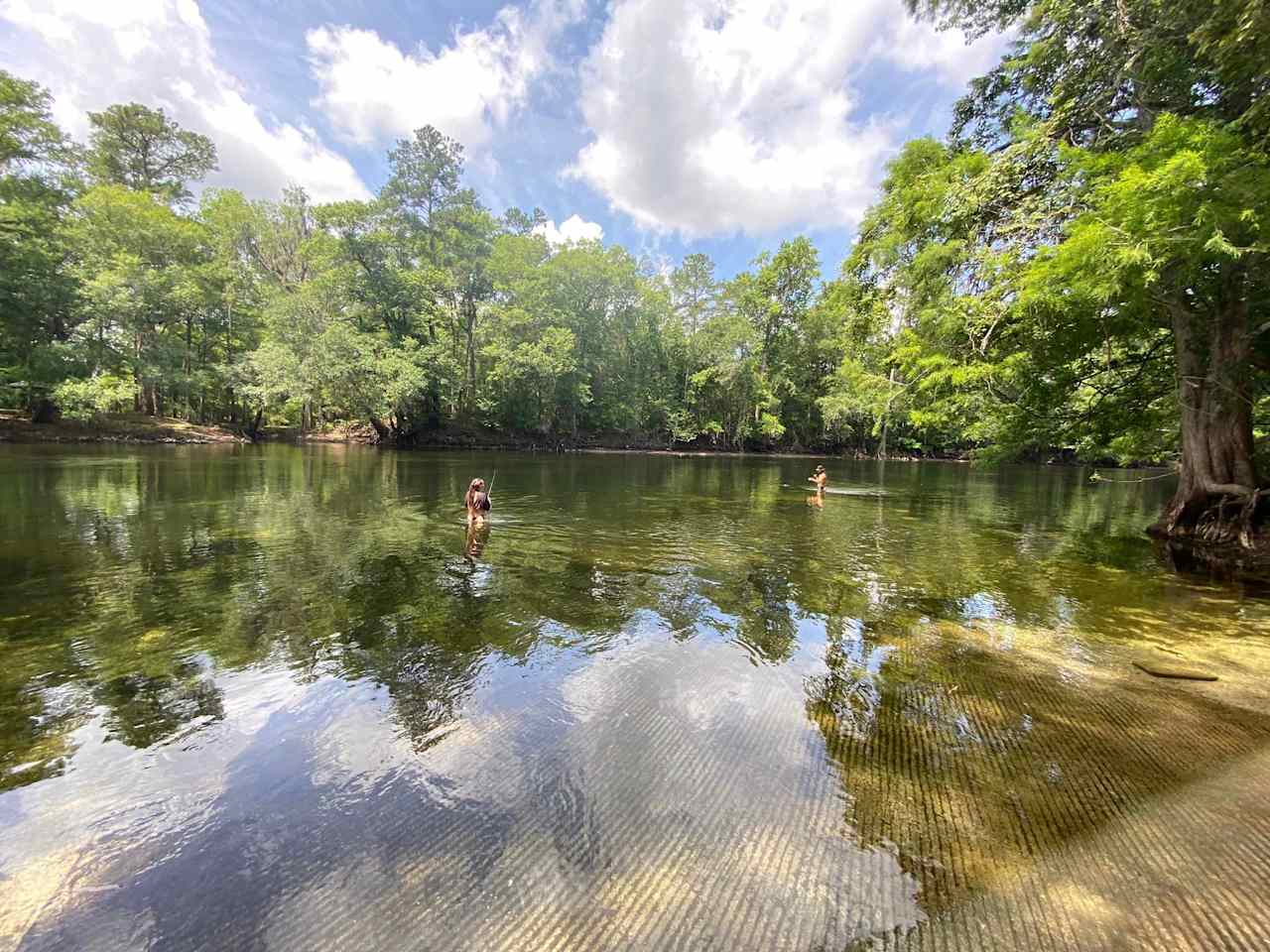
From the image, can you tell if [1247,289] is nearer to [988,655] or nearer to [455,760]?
[988,655]

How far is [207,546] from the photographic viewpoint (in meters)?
10.4

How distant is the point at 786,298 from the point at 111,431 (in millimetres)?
58370

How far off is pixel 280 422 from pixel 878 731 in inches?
2598

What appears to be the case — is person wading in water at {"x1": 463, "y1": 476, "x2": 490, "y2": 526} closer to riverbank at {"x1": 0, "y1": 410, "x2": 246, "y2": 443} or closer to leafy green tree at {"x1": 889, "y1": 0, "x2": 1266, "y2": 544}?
leafy green tree at {"x1": 889, "y1": 0, "x2": 1266, "y2": 544}

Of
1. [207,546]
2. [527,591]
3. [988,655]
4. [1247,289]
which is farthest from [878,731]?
[1247,289]

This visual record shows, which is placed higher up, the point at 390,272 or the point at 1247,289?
the point at 390,272

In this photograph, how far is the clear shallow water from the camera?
2.81 m

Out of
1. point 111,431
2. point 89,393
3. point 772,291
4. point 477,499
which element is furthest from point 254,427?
point 772,291

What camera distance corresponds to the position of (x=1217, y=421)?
479 inches

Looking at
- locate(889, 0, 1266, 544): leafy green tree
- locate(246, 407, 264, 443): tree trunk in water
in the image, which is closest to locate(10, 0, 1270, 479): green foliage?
locate(889, 0, 1266, 544): leafy green tree

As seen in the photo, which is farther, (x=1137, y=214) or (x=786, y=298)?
(x=786, y=298)

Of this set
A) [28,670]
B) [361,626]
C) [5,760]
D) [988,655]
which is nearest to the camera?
[5,760]

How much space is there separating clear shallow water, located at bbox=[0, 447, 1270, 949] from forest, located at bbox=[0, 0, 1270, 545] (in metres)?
5.90

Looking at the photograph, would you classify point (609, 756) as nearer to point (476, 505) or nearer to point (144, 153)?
point (476, 505)
